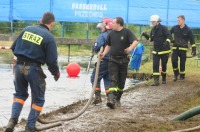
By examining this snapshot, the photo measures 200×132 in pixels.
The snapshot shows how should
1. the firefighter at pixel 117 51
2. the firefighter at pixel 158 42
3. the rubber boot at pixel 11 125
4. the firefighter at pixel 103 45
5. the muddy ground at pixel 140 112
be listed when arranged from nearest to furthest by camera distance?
the rubber boot at pixel 11 125
the muddy ground at pixel 140 112
the firefighter at pixel 117 51
the firefighter at pixel 103 45
the firefighter at pixel 158 42

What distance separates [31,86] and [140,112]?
2.96 metres

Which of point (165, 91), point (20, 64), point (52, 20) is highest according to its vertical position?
point (52, 20)

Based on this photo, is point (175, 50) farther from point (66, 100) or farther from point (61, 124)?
point (61, 124)

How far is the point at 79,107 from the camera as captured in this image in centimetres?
1067

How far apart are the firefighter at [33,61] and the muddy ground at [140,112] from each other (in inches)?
18.5

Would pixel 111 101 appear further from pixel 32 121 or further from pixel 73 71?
pixel 73 71

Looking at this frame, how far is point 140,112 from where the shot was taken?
1006cm

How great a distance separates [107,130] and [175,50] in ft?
27.6

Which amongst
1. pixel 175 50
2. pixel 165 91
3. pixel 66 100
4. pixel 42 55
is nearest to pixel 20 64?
pixel 42 55

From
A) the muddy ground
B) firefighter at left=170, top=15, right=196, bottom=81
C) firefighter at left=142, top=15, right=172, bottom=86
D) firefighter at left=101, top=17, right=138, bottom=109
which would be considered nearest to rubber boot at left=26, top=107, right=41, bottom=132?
the muddy ground

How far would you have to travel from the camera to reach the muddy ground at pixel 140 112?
325 inches

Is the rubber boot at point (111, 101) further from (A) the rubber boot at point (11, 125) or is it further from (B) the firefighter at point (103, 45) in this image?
(A) the rubber boot at point (11, 125)

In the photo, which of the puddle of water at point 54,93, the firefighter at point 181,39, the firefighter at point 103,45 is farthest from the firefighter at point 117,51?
the firefighter at point 181,39

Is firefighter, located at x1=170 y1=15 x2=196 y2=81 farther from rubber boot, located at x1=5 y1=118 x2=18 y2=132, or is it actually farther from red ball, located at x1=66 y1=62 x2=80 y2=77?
rubber boot, located at x1=5 y1=118 x2=18 y2=132
